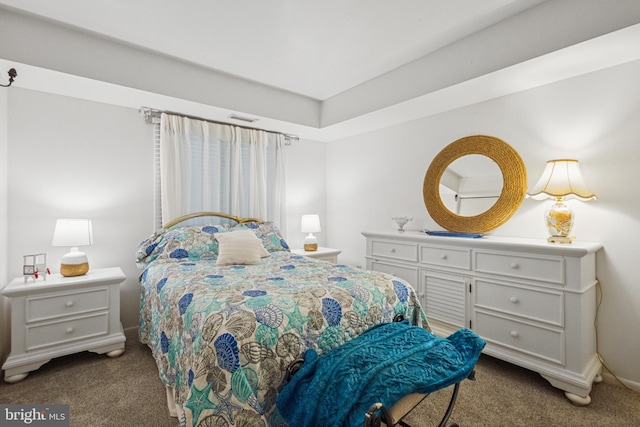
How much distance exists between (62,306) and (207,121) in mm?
2175

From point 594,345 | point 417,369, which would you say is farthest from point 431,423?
point 594,345

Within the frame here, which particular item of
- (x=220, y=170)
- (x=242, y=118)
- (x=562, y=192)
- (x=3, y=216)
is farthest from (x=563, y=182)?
(x=3, y=216)

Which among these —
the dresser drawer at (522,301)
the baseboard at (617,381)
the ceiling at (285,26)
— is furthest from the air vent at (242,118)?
the baseboard at (617,381)

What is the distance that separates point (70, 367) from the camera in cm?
233

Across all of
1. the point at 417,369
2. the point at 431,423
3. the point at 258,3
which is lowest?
the point at 431,423

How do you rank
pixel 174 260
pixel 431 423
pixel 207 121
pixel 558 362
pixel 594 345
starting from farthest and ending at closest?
pixel 207 121
pixel 174 260
pixel 594 345
pixel 558 362
pixel 431 423

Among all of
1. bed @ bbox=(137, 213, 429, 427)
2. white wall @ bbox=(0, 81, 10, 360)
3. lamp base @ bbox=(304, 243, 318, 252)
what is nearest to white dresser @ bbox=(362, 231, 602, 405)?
bed @ bbox=(137, 213, 429, 427)

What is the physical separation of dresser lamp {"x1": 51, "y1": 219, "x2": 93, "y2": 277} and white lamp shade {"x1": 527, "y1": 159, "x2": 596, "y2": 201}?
11.6 feet

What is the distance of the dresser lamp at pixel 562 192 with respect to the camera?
7.23 feet

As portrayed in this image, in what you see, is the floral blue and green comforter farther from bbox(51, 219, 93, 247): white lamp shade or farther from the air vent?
the air vent

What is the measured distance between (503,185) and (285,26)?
2231 mm

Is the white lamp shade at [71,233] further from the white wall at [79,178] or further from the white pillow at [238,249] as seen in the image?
the white pillow at [238,249]

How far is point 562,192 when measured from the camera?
2215mm

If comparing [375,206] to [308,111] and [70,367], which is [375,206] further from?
[70,367]
